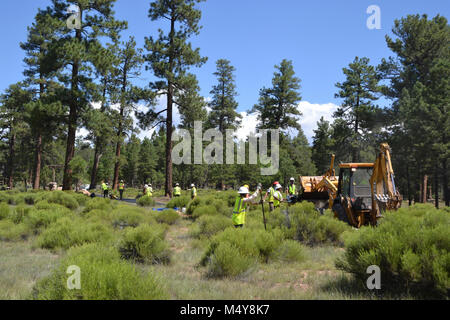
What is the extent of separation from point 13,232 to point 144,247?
473 centimetres

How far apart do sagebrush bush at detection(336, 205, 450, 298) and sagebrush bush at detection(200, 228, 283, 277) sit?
5.81 feet

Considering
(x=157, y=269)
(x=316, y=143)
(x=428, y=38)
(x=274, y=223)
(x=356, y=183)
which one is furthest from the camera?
(x=316, y=143)

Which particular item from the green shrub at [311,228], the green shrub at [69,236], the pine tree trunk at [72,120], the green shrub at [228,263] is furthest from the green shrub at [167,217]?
the pine tree trunk at [72,120]

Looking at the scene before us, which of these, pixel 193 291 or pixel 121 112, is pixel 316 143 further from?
pixel 193 291

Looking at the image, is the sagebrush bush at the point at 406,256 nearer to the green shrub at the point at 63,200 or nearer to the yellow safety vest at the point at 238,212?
the yellow safety vest at the point at 238,212

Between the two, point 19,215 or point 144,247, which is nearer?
point 144,247

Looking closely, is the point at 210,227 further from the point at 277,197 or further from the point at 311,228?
the point at 277,197

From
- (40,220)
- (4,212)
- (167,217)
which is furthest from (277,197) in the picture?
(4,212)

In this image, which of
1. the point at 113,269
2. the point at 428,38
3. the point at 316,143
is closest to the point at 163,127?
the point at 113,269

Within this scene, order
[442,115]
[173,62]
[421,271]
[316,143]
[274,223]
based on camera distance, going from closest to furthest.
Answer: [421,271], [274,223], [173,62], [442,115], [316,143]

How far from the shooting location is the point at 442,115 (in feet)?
86.9

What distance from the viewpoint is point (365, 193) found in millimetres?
11711

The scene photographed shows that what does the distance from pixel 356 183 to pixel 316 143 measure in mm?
41856

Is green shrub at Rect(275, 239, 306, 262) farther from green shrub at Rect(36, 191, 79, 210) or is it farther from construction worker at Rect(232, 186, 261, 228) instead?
green shrub at Rect(36, 191, 79, 210)
